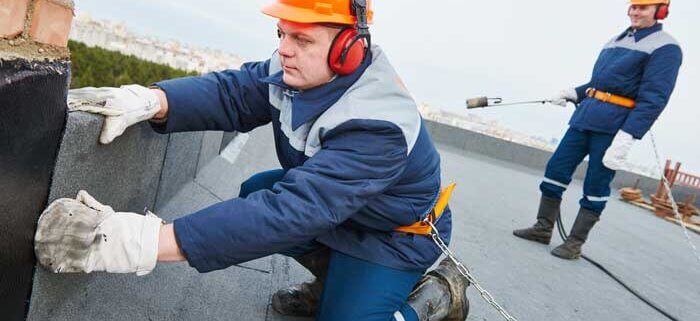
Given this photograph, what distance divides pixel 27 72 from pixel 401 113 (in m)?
0.87

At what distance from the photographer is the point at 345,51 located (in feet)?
4.66

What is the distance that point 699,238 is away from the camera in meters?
6.53

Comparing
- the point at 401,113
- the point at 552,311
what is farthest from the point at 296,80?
the point at 552,311

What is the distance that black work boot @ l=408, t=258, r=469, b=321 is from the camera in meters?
1.75

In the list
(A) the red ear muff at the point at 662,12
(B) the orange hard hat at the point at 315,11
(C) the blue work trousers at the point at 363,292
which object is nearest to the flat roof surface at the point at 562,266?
(C) the blue work trousers at the point at 363,292

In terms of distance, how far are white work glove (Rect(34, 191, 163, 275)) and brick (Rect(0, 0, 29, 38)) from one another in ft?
1.31

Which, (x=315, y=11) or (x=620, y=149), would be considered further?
(x=620, y=149)

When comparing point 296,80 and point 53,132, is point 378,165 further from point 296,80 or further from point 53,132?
point 53,132

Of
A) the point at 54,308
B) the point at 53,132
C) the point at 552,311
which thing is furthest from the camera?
the point at 552,311

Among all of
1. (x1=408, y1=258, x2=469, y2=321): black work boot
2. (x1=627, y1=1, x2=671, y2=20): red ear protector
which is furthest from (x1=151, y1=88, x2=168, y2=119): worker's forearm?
(x1=627, y1=1, x2=671, y2=20): red ear protector

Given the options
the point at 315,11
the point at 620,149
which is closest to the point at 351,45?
the point at 315,11

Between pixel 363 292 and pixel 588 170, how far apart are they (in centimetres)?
229

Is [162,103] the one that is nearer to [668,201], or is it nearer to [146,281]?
[146,281]

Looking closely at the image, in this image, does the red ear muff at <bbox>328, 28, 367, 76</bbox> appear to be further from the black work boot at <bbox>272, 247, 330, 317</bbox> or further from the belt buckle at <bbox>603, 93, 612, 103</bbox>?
the belt buckle at <bbox>603, 93, 612, 103</bbox>
